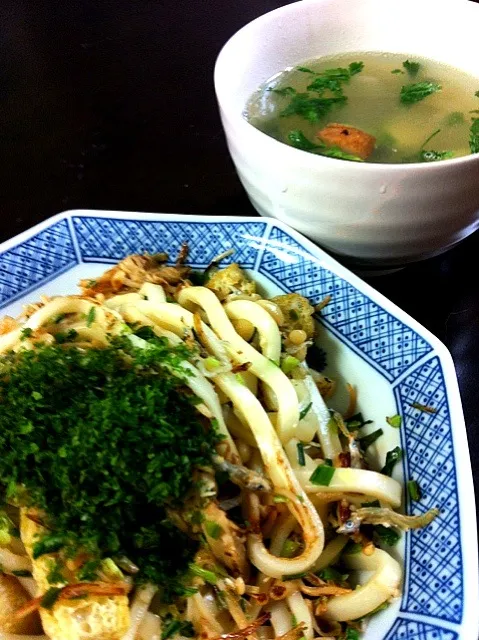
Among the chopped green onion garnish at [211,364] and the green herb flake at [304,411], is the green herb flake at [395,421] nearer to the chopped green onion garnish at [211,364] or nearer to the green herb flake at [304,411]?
the green herb flake at [304,411]

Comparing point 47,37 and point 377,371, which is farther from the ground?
point 47,37

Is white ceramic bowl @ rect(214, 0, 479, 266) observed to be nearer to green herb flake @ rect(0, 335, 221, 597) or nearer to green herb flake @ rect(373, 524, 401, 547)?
green herb flake @ rect(0, 335, 221, 597)

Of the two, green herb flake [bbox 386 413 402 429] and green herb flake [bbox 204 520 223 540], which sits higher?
green herb flake [bbox 204 520 223 540]

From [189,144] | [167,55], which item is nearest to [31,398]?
[189,144]

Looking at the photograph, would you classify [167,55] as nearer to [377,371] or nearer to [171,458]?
[377,371]

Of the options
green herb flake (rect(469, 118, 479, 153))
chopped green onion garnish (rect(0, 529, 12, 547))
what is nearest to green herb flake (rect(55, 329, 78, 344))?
chopped green onion garnish (rect(0, 529, 12, 547))

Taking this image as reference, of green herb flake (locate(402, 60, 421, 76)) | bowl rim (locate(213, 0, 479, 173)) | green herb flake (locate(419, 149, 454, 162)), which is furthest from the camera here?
green herb flake (locate(402, 60, 421, 76))
